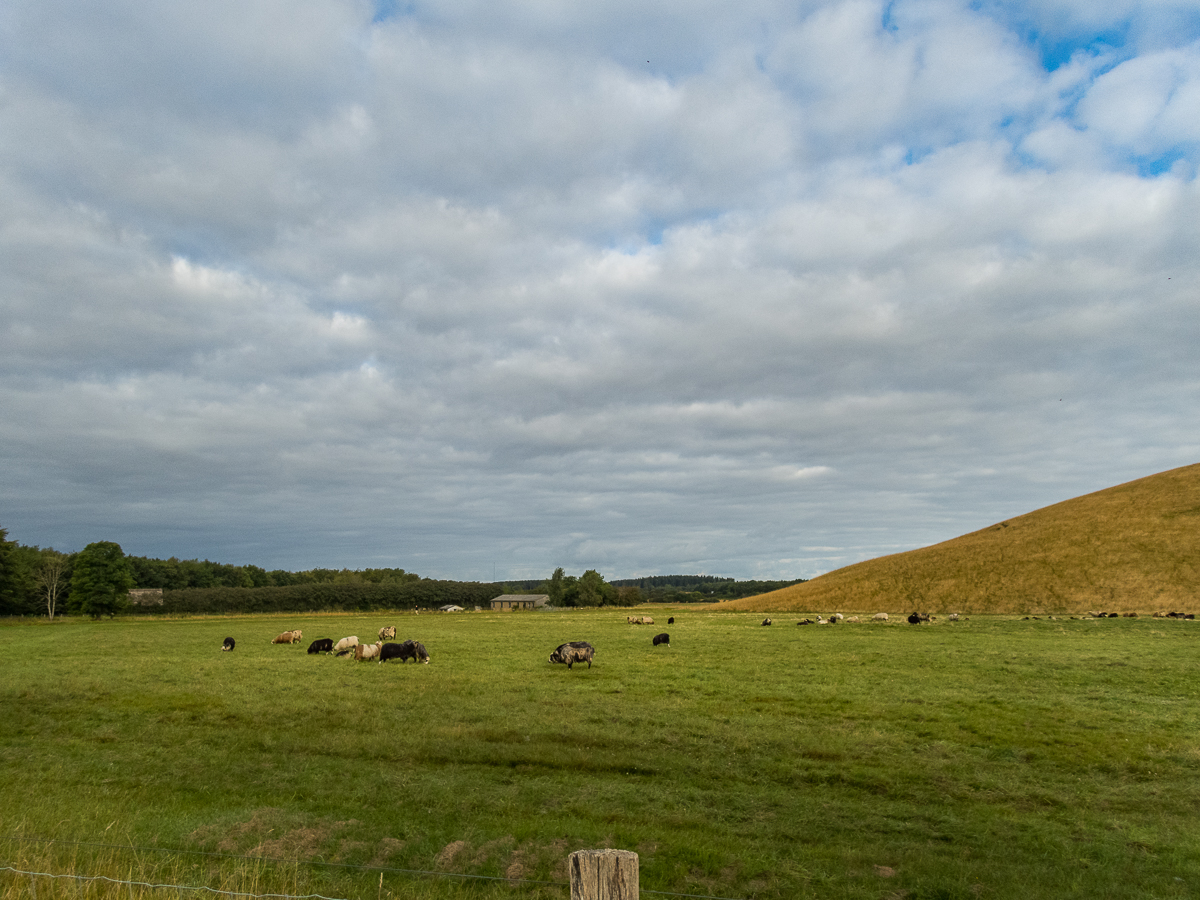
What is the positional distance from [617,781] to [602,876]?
898 centimetres

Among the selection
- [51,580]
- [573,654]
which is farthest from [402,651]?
[51,580]

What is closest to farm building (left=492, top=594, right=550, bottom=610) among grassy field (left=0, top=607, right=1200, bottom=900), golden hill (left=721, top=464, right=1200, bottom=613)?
golden hill (left=721, top=464, right=1200, bottom=613)

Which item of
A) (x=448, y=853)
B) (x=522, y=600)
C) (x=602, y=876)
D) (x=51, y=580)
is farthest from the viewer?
(x=522, y=600)

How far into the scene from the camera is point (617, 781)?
12.7m

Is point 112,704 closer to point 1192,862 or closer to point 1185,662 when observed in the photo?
point 1192,862

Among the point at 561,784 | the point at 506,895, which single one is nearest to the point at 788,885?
the point at 506,895

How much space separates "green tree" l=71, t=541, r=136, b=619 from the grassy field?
77.6 metres

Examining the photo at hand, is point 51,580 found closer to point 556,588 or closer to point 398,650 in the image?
point 556,588

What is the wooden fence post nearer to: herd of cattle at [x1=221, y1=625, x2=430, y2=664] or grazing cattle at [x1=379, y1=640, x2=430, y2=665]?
herd of cattle at [x1=221, y1=625, x2=430, y2=664]

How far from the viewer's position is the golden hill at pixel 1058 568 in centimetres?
7269

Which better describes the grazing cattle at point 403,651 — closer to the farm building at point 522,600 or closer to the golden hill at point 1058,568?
the golden hill at point 1058,568

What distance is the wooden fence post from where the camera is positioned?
14.3 ft

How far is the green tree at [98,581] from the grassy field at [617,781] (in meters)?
77.6

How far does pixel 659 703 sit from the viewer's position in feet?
62.8
